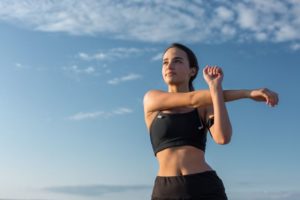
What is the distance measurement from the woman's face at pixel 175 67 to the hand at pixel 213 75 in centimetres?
56

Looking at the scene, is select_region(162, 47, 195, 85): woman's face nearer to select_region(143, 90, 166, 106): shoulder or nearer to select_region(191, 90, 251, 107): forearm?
select_region(143, 90, 166, 106): shoulder

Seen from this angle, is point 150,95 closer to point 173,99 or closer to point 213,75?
point 173,99

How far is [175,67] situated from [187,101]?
26.3 inches

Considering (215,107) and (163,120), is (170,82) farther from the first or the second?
(215,107)

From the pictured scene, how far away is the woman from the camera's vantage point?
22.4 feet

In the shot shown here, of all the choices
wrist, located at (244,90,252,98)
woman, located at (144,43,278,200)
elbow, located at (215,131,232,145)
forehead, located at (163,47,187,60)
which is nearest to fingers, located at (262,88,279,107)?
woman, located at (144,43,278,200)

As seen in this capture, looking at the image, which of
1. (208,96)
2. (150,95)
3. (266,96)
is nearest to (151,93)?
(150,95)

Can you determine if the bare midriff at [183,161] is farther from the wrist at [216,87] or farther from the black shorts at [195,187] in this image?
the wrist at [216,87]

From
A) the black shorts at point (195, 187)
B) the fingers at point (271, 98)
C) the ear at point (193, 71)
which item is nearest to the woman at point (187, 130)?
the black shorts at point (195, 187)

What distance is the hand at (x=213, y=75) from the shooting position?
679cm

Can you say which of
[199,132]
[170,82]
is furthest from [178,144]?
[170,82]

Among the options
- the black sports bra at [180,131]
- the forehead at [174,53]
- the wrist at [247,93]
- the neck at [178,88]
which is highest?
the forehead at [174,53]

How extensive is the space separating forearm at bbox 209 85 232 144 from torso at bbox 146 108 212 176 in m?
0.35

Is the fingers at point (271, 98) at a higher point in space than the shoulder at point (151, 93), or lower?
lower
